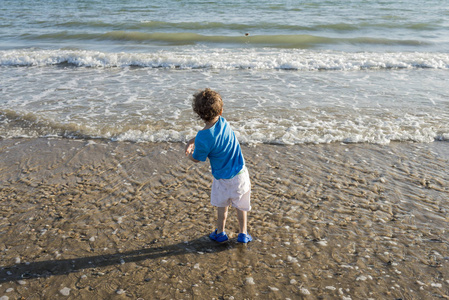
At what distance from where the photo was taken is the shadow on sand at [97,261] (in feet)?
10.4

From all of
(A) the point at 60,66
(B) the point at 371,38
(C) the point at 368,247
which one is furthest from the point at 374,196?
(B) the point at 371,38

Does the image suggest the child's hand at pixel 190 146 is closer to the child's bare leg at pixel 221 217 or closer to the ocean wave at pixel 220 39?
the child's bare leg at pixel 221 217

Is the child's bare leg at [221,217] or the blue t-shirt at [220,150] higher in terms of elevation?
the blue t-shirt at [220,150]

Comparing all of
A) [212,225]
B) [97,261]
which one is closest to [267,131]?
[212,225]

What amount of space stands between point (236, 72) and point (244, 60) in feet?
4.30

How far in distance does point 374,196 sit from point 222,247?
2093 millimetres

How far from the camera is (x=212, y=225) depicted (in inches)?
154

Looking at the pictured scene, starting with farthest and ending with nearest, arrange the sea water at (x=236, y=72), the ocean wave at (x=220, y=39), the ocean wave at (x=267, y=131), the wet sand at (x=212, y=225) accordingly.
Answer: the ocean wave at (x=220, y=39), the sea water at (x=236, y=72), the ocean wave at (x=267, y=131), the wet sand at (x=212, y=225)

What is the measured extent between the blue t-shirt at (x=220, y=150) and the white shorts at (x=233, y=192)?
0.06 meters

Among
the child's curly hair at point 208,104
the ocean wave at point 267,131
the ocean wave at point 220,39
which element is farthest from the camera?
the ocean wave at point 220,39

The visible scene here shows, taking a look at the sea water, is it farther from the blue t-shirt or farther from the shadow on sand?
the shadow on sand

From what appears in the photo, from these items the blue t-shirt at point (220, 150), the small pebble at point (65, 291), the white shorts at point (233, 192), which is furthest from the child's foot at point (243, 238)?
the small pebble at point (65, 291)

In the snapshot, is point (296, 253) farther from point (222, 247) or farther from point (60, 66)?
point (60, 66)

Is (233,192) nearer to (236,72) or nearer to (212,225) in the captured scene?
(212,225)
